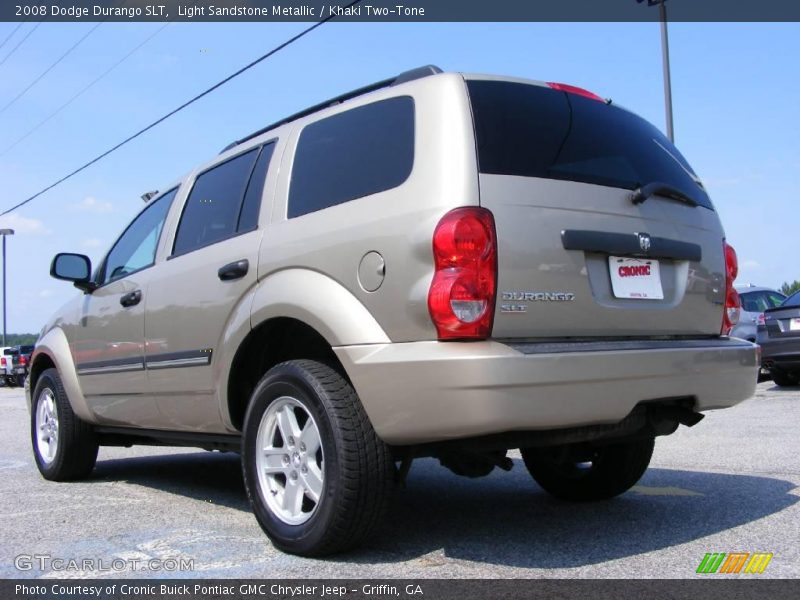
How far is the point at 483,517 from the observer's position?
4180 mm

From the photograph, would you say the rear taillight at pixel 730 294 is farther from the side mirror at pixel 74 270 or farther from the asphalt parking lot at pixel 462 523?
the side mirror at pixel 74 270

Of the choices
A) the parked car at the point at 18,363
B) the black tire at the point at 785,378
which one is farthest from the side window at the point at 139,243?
the parked car at the point at 18,363

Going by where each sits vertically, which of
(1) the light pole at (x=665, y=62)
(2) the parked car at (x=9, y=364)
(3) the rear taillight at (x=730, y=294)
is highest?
A: (1) the light pole at (x=665, y=62)

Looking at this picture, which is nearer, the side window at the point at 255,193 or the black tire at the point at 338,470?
the black tire at the point at 338,470

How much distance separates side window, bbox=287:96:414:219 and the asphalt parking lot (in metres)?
1.47

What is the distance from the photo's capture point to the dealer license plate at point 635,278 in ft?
11.0

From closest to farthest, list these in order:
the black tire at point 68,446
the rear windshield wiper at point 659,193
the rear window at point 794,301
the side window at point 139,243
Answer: the rear windshield wiper at point 659,193, the side window at point 139,243, the black tire at point 68,446, the rear window at point 794,301

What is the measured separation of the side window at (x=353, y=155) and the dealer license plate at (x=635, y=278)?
91 cm

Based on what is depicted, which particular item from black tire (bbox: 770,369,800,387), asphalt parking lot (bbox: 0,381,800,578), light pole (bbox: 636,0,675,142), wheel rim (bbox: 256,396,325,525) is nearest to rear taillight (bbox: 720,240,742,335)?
asphalt parking lot (bbox: 0,381,800,578)

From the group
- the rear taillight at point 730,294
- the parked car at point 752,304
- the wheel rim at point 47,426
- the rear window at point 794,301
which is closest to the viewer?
the rear taillight at point 730,294

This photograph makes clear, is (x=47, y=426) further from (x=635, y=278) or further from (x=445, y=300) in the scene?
(x=635, y=278)

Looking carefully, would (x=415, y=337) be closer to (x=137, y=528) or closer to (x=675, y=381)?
(x=675, y=381)

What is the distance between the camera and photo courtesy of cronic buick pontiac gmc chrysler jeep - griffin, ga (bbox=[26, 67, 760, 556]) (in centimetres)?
302

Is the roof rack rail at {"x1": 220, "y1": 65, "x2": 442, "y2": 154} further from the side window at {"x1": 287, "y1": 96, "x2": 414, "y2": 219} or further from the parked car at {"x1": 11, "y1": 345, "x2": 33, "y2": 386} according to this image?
the parked car at {"x1": 11, "y1": 345, "x2": 33, "y2": 386}
